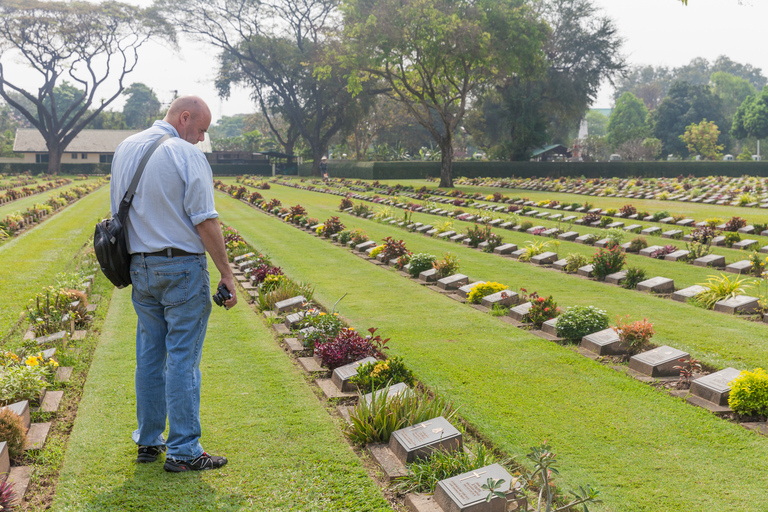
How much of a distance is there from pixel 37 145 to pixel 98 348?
2720 inches

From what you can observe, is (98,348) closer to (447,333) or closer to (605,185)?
(447,333)

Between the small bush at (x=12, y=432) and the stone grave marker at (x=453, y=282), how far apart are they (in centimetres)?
638

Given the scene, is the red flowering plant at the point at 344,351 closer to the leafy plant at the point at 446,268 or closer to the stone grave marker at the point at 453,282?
the stone grave marker at the point at 453,282

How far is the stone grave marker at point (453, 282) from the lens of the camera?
9180 mm

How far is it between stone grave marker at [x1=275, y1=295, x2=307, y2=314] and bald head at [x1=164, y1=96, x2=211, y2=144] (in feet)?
13.2

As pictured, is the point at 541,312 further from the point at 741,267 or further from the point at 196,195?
the point at 741,267

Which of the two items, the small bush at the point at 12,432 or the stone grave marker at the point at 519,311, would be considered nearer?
the small bush at the point at 12,432

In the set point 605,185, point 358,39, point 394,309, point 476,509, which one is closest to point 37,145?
point 358,39

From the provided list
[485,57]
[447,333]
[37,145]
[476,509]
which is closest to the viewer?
[476,509]

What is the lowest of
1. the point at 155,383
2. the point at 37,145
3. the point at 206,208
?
the point at 155,383

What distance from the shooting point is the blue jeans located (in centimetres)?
322

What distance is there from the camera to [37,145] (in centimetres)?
6488

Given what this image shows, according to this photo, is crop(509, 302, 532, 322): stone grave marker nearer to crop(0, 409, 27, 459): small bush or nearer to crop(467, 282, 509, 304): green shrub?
crop(467, 282, 509, 304): green shrub

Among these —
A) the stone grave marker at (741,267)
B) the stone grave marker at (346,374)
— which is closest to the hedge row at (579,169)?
the stone grave marker at (741,267)
